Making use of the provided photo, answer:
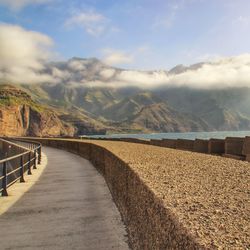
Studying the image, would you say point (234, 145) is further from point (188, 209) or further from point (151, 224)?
point (188, 209)

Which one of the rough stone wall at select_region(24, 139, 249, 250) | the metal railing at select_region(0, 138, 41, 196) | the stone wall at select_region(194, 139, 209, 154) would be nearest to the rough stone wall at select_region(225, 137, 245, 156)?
the stone wall at select_region(194, 139, 209, 154)

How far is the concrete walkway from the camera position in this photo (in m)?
8.44

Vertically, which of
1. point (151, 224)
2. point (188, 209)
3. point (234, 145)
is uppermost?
point (234, 145)

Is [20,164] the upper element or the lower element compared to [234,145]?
lower

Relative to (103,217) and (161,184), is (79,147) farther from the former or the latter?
(161,184)

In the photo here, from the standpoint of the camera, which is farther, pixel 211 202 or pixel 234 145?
pixel 234 145

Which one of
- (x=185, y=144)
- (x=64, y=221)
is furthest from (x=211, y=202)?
(x=185, y=144)

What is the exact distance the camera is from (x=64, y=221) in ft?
33.4

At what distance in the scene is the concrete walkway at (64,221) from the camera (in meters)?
8.44

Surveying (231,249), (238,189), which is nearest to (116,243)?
(238,189)

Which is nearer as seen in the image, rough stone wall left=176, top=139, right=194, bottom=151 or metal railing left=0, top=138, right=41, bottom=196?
metal railing left=0, top=138, right=41, bottom=196

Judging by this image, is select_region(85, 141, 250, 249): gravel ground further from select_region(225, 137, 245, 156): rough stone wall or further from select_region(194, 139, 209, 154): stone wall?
select_region(194, 139, 209, 154): stone wall

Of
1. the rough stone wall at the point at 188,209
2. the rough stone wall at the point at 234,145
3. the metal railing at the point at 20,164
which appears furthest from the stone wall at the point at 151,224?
the rough stone wall at the point at 234,145

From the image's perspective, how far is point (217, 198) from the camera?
5223mm
